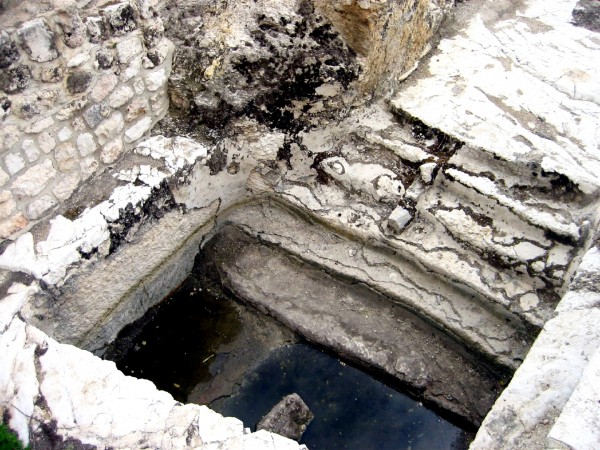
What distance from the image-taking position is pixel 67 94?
2.47 meters

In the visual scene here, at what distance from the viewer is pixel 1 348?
2252mm

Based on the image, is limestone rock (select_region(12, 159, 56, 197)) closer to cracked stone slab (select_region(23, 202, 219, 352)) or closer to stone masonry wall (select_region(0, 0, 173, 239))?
stone masonry wall (select_region(0, 0, 173, 239))

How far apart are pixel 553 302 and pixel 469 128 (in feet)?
3.08

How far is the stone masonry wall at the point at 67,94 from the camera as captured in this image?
2273 mm

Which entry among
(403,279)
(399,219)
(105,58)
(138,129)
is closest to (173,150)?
(138,129)

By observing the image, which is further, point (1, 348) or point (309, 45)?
point (309, 45)

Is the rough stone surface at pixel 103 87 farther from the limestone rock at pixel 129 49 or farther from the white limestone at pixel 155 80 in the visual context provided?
the white limestone at pixel 155 80

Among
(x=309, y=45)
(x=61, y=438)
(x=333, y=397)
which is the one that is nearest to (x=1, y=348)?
(x=61, y=438)

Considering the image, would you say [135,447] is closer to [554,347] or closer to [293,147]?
[554,347]

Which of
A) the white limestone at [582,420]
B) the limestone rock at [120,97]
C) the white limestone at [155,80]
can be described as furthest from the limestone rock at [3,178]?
the white limestone at [582,420]

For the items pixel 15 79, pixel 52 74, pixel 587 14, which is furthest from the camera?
pixel 587 14

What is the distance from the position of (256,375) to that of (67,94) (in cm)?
155

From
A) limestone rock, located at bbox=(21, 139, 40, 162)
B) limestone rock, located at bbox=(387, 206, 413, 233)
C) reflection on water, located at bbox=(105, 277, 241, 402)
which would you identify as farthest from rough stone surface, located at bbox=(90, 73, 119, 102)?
limestone rock, located at bbox=(387, 206, 413, 233)

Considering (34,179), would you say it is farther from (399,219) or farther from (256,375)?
(399,219)
